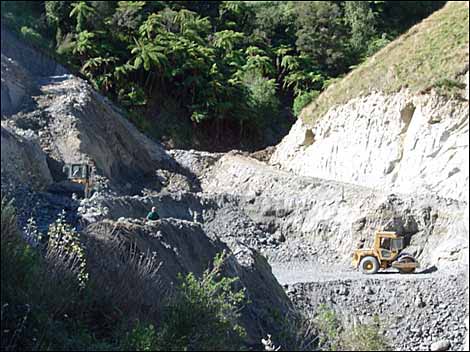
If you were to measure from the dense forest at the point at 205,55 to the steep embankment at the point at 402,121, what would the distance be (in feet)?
24.0

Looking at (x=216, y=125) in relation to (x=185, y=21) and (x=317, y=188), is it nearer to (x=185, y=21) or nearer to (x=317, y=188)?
(x=185, y=21)

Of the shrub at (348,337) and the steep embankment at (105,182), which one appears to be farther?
the steep embankment at (105,182)

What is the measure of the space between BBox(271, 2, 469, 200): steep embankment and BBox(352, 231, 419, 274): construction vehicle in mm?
3050

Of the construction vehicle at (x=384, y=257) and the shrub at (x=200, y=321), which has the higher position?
the shrub at (x=200, y=321)

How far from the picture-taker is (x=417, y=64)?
30.3m

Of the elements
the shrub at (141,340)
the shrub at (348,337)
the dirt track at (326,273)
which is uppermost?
the shrub at (141,340)

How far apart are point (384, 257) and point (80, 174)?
8338 mm

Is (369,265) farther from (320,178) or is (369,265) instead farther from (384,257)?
(320,178)

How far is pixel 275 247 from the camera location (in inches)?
1061

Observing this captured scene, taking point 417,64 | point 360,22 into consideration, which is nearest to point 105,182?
point 417,64

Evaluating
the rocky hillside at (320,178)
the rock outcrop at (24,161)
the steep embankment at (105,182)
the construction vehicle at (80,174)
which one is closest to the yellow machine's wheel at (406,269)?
the rocky hillside at (320,178)

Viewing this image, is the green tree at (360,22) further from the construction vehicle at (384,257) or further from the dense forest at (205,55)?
the construction vehicle at (384,257)

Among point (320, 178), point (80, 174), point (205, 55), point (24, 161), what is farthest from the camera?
point (205, 55)

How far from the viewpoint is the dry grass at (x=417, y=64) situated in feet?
96.0
